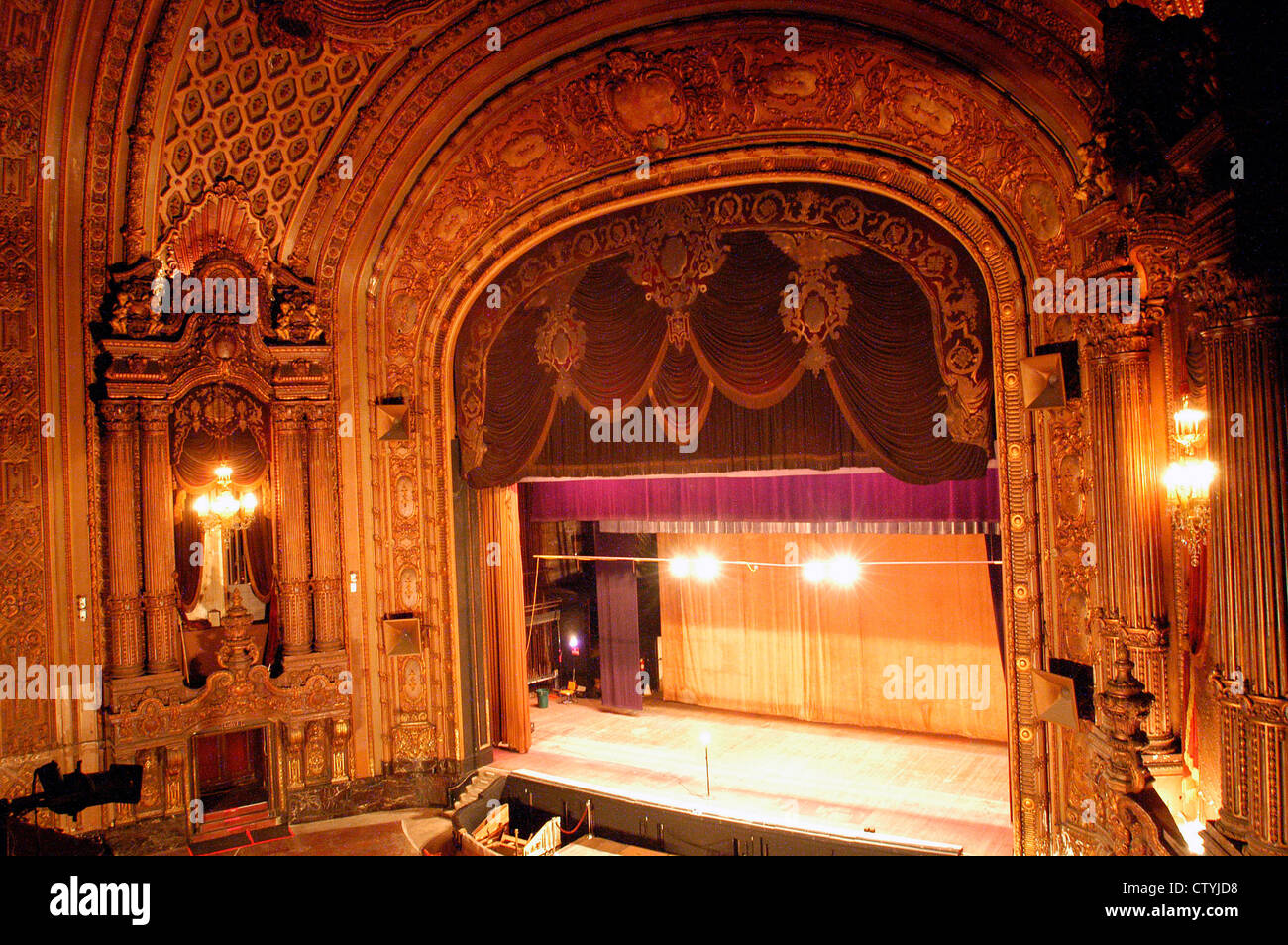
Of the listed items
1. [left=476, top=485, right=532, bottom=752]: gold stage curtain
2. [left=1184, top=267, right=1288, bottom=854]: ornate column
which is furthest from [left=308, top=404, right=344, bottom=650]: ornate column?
[left=1184, top=267, right=1288, bottom=854]: ornate column

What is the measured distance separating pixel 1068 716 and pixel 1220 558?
275 centimetres

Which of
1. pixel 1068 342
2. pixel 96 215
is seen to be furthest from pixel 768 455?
pixel 96 215

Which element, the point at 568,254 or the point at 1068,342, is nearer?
the point at 1068,342

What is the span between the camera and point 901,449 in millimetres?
7281

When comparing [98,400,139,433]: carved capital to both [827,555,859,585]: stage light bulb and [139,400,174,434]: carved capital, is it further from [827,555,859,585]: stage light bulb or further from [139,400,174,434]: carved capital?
[827,555,859,585]: stage light bulb

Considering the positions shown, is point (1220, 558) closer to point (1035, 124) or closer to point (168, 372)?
point (1035, 124)

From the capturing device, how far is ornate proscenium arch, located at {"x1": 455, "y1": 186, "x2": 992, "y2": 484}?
708 centimetres

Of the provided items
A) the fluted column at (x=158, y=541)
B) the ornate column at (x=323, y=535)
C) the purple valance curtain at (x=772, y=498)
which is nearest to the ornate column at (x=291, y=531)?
the ornate column at (x=323, y=535)

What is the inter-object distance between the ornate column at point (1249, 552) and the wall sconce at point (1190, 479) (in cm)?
149

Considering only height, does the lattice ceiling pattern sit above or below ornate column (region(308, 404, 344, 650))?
above

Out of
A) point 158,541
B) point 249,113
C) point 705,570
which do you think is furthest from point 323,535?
point 705,570

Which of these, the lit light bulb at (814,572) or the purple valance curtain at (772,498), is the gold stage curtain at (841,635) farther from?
the purple valance curtain at (772,498)

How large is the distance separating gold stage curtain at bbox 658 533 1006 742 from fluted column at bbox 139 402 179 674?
646cm

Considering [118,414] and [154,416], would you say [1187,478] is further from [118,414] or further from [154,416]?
[118,414]
